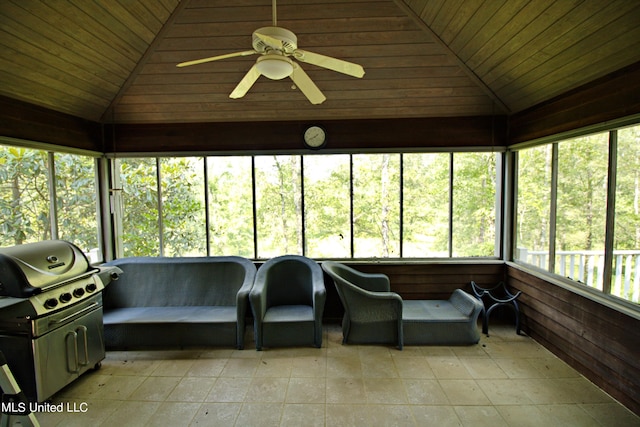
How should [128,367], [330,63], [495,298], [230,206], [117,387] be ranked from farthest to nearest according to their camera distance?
[230,206] < [495,298] < [128,367] < [117,387] < [330,63]

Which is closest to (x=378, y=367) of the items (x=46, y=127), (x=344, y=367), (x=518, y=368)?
→ (x=344, y=367)

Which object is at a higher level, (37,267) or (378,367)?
(37,267)

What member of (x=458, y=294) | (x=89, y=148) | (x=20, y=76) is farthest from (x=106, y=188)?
(x=458, y=294)

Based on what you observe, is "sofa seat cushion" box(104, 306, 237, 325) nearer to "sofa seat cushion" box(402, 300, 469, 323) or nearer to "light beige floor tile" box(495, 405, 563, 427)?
"sofa seat cushion" box(402, 300, 469, 323)

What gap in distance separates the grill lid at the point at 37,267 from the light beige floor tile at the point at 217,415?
164 centimetres

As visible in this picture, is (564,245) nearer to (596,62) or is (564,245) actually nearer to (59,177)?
(596,62)

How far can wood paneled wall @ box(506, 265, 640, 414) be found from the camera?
247 centimetres

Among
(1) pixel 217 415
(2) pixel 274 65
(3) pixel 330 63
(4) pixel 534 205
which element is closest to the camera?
(2) pixel 274 65

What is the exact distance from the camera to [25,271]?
8.08 feet

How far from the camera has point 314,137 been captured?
4281 mm

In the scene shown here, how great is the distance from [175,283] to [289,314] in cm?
160

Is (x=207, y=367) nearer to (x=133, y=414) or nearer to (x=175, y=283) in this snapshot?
(x=133, y=414)

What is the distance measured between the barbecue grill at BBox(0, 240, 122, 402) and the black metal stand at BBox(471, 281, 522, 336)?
4.21 metres

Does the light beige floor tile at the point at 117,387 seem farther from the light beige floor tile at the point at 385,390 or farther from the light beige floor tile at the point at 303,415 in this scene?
the light beige floor tile at the point at 385,390
